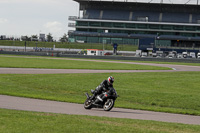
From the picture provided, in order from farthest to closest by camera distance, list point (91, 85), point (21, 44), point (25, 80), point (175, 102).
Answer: point (21, 44) < point (25, 80) < point (91, 85) < point (175, 102)

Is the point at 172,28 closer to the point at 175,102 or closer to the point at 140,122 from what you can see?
the point at 175,102

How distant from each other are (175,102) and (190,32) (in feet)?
332

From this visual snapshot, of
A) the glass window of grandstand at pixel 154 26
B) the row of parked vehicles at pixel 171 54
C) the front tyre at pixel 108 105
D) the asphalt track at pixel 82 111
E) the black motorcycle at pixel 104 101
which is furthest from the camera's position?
the glass window of grandstand at pixel 154 26

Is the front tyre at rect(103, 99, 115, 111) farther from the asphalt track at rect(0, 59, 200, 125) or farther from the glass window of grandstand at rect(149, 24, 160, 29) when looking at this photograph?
the glass window of grandstand at rect(149, 24, 160, 29)

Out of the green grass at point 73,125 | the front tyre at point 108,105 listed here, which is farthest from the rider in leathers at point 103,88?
the green grass at point 73,125

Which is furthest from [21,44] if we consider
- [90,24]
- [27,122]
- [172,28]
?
[27,122]

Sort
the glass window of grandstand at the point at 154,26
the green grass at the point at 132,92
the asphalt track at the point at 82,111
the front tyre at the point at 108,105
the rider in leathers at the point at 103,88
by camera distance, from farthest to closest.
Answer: the glass window of grandstand at the point at 154,26 → the green grass at the point at 132,92 → the front tyre at the point at 108,105 → the rider in leathers at the point at 103,88 → the asphalt track at the point at 82,111

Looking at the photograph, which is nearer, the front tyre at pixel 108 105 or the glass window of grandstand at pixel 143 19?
the front tyre at pixel 108 105

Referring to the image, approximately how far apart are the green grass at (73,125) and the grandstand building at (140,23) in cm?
10124

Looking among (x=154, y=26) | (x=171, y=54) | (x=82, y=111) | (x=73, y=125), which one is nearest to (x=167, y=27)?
(x=154, y=26)

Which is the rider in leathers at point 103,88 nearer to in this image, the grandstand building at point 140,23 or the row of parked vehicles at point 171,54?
the row of parked vehicles at point 171,54

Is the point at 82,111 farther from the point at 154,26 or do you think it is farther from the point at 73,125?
the point at 154,26

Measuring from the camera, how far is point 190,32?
4542 inches

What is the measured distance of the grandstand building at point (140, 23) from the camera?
11431 centimetres
